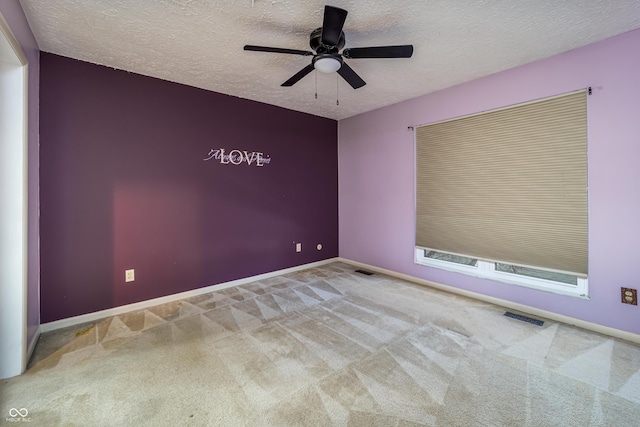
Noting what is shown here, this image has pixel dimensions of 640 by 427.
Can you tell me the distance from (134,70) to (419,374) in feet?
13.2

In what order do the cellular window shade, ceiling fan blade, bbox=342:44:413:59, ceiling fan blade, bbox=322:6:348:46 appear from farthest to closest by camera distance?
1. the cellular window shade
2. ceiling fan blade, bbox=342:44:413:59
3. ceiling fan blade, bbox=322:6:348:46

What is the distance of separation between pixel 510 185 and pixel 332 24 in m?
2.55

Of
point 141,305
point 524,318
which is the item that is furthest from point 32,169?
point 524,318

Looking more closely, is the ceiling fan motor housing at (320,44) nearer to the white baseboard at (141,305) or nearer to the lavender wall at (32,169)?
the lavender wall at (32,169)

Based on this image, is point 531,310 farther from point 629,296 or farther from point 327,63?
point 327,63

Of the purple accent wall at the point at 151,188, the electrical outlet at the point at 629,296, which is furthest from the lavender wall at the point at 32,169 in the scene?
the electrical outlet at the point at 629,296

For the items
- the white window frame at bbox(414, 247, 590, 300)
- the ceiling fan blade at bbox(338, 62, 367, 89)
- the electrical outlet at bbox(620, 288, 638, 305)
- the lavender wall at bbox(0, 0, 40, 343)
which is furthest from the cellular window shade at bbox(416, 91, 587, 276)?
the lavender wall at bbox(0, 0, 40, 343)

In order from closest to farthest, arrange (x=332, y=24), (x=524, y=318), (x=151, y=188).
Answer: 1. (x=332, y=24)
2. (x=524, y=318)
3. (x=151, y=188)

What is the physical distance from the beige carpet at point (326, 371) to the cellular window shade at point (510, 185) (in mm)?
765

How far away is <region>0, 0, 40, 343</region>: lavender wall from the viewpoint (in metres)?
2.03

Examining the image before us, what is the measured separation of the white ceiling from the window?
624mm

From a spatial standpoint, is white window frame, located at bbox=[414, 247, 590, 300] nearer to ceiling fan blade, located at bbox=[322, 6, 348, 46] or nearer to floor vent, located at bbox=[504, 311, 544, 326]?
floor vent, located at bbox=[504, 311, 544, 326]

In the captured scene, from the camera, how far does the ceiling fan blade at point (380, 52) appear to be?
1974 millimetres

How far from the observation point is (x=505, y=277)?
123 inches
